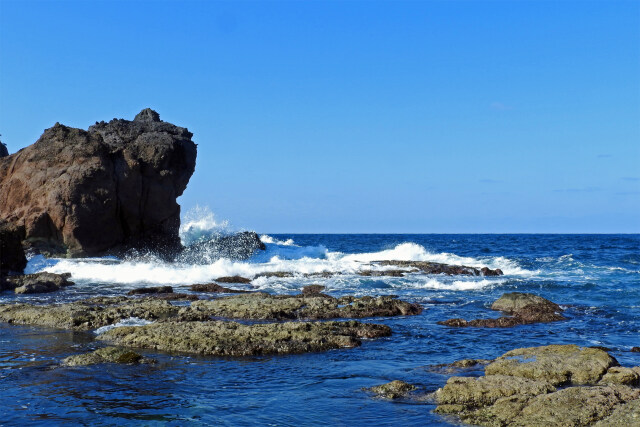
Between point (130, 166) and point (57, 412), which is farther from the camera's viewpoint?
point (130, 166)

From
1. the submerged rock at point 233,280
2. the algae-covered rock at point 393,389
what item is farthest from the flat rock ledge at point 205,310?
the submerged rock at point 233,280

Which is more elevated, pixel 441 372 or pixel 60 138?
pixel 60 138

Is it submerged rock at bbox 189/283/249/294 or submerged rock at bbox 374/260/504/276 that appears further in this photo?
submerged rock at bbox 374/260/504/276

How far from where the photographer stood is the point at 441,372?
10281mm

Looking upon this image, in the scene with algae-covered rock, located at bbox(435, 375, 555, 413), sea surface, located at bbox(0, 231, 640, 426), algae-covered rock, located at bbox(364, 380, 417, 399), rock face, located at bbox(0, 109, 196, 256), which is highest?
rock face, located at bbox(0, 109, 196, 256)

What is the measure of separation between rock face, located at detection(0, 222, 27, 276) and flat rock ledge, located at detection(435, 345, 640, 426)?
23112mm

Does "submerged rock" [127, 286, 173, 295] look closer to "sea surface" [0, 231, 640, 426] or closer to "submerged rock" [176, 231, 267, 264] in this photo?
"sea surface" [0, 231, 640, 426]

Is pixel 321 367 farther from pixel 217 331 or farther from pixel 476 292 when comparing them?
pixel 476 292

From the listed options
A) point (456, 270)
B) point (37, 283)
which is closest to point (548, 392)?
point (37, 283)


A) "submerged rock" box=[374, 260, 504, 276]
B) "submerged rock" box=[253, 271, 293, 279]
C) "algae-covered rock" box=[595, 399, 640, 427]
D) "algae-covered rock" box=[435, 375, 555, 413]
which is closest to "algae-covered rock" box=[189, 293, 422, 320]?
"algae-covered rock" box=[435, 375, 555, 413]

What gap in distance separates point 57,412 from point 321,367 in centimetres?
458

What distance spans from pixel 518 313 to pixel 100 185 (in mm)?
24483

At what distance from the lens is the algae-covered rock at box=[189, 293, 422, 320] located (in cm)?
1648

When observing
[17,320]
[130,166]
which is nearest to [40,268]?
[130,166]
